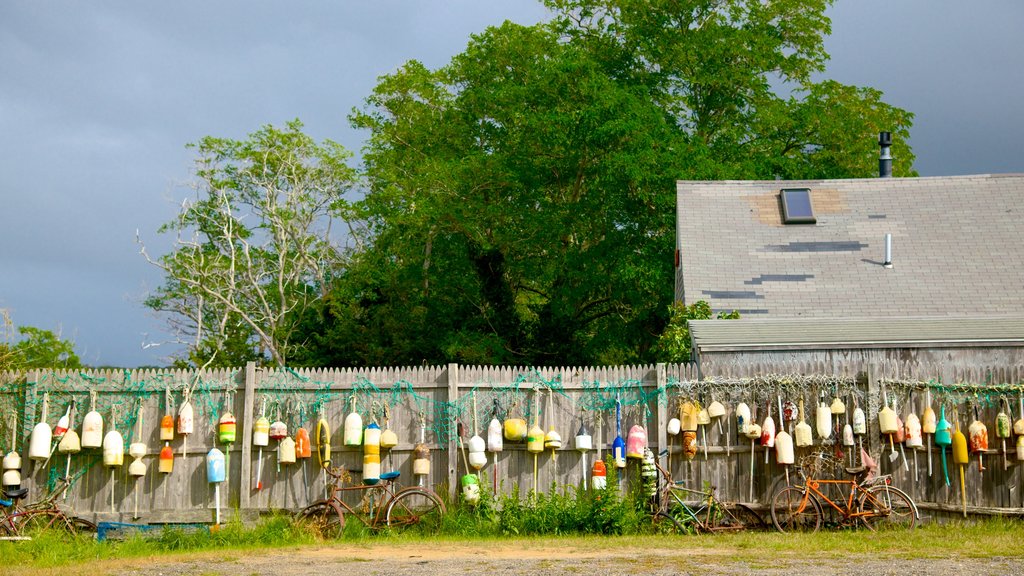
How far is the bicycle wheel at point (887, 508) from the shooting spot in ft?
46.6

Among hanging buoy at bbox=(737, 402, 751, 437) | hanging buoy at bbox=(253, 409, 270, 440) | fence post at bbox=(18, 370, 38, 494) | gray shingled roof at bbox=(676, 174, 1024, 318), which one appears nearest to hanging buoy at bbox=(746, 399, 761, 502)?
hanging buoy at bbox=(737, 402, 751, 437)

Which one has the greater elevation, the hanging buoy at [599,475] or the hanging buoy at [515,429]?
the hanging buoy at [515,429]

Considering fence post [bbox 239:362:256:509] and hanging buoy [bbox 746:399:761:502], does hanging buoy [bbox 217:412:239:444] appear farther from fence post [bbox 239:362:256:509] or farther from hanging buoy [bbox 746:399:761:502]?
hanging buoy [bbox 746:399:761:502]

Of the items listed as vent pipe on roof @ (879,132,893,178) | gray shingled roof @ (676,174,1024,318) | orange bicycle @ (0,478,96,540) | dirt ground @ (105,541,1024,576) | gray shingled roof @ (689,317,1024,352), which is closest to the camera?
dirt ground @ (105,541,1024,576)

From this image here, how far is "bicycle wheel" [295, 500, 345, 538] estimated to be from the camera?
14156mm

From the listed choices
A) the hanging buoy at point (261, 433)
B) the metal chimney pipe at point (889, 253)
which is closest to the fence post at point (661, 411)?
the hanging buoy at point (261, 433)

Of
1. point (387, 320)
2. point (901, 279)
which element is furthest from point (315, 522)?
point (387, 320)

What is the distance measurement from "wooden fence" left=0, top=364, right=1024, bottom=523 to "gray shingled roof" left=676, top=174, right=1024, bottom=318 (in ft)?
17.7

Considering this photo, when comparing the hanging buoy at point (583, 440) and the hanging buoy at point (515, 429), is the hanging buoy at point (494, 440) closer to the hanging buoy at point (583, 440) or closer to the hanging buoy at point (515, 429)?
the hanging buoy at point (515, 429)

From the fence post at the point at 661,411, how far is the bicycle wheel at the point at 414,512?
2.90 m

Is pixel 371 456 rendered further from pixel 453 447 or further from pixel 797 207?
pixel 797 207

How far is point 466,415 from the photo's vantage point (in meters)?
15.0

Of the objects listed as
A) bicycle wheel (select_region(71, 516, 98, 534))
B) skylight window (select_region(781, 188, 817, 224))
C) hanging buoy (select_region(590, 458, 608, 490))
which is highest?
skylight window (select_region(781, 188, 817, 224))

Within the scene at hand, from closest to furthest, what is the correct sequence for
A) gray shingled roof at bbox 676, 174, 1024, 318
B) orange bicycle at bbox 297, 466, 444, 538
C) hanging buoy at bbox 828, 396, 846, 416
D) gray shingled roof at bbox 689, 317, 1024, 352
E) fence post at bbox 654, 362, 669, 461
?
1. orange bicycle at bbox 297, 466, 444, 538
2. hanging buoy at bbox 828, 396, 846, 416
3. fence post at bbox 654, 362, 669, 461
4. gray shingled roof at bbox 689, 317, 1024, 352
5. gray shingled roof at bbox 676, 174, 1024, 318
